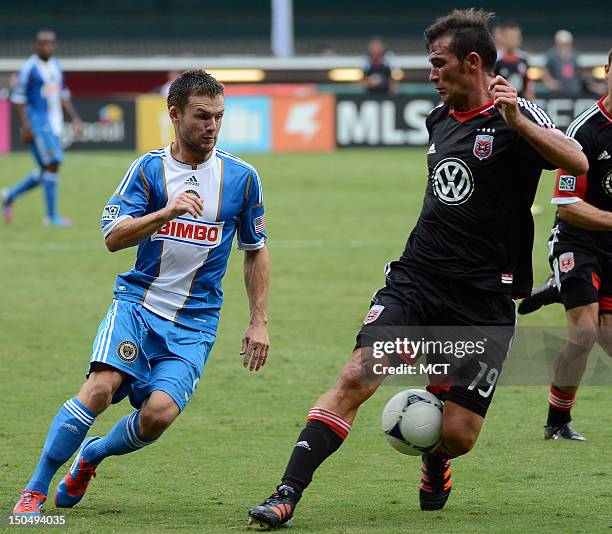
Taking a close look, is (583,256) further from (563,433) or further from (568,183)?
(563,433)

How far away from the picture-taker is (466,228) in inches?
230

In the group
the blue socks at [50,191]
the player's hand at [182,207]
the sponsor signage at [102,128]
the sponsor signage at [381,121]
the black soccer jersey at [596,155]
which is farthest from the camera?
the sponsor signage at [102,128]

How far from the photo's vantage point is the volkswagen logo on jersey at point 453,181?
581cm

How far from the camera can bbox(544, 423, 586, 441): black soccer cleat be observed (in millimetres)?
7275

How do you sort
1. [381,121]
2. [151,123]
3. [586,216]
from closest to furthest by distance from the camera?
[586,216]
[151,123]
[381,121]

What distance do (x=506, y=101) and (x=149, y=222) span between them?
5.22 ft

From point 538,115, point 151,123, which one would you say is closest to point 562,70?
point 151,123

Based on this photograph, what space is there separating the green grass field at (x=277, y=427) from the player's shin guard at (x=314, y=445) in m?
0.23

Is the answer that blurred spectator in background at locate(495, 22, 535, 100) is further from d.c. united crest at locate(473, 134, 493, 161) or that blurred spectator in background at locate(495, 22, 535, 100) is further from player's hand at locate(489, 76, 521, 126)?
player's hand at locate(489, 76, 521, 126)

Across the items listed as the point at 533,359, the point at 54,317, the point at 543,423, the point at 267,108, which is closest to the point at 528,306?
the point at 543,423

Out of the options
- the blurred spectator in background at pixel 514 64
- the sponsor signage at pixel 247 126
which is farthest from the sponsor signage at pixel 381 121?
the blurred spectator in background at pixel 514 64

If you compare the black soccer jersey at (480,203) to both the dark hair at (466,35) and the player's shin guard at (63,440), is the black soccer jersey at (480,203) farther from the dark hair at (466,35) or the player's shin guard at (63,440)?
the player's shin guard at (63,440)

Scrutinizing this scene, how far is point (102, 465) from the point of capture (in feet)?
22.1

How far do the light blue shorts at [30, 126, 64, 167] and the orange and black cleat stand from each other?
1214cm
